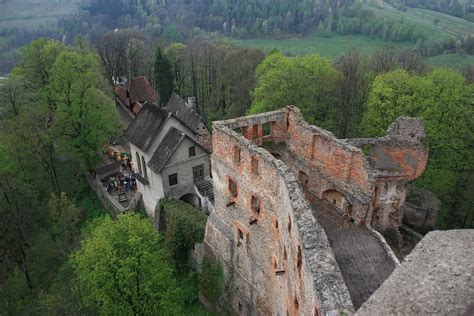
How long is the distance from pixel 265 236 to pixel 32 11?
11644 centimetres

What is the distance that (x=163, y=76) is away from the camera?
47719 mm

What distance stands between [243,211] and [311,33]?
257ft

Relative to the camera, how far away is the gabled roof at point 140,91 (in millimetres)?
50062

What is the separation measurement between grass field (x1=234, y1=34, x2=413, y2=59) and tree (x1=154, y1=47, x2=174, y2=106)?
30.0m

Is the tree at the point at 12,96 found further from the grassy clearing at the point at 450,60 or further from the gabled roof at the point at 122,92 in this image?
the grassy clearing at the point at 450,60

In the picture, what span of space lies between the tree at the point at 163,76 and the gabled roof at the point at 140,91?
218 centimetres

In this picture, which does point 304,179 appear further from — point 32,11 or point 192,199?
point 32,11

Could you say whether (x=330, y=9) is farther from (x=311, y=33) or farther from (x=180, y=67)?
(x=180, y=67)

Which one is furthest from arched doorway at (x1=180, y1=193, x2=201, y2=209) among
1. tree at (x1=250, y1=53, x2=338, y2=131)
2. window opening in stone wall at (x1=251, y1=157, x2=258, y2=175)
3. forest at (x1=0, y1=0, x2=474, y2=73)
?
forest at (x1=0, y1=0, x2=474, y2=73)

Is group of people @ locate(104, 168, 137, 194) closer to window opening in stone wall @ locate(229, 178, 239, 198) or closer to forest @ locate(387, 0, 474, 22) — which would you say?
window opening in stone wall @ locate(229, 178, 239, 198)

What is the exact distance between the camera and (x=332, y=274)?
35.2 ft

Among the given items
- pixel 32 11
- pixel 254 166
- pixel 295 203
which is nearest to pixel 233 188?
pixel 254 166

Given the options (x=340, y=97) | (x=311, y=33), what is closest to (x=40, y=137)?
(x=340, y=97)

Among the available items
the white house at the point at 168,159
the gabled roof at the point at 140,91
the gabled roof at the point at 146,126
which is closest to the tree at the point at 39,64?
the gabled roof at the point at 140,91
